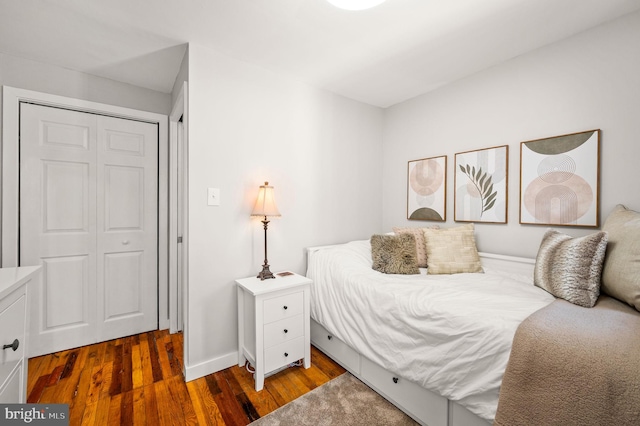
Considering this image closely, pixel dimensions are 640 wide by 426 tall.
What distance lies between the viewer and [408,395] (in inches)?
59.5

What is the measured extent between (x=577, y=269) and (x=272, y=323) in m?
1.74

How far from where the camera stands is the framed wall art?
1.72 m

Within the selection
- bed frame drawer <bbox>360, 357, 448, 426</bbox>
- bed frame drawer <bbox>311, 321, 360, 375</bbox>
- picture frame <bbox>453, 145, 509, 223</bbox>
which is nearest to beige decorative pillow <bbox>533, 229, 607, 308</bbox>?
picture frame <bbox>453, 145, 509, 223</bbox>

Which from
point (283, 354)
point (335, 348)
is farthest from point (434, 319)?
point (283, 354)

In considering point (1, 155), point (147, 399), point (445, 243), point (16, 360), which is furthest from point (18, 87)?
point (445, 243)

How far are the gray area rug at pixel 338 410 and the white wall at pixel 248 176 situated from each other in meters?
0.68

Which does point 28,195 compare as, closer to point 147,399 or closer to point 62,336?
point 62,336

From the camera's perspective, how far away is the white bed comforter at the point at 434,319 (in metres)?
1.19

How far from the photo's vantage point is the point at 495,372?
3.74ft

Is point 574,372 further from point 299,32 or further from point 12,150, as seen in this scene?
point 12,150

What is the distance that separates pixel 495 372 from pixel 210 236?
1.82 m

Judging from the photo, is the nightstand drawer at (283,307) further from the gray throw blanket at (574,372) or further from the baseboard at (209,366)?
the gray throw blanket at (574,372)

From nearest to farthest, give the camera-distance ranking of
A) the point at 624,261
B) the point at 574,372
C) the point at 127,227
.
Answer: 1. the point at 574,372
2. the point at 624,261
3. the point at 127,227

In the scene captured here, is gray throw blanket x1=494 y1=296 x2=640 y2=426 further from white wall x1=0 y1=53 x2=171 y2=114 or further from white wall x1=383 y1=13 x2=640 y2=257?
white wall x1=0 y1=53 x2=171 y2=114
